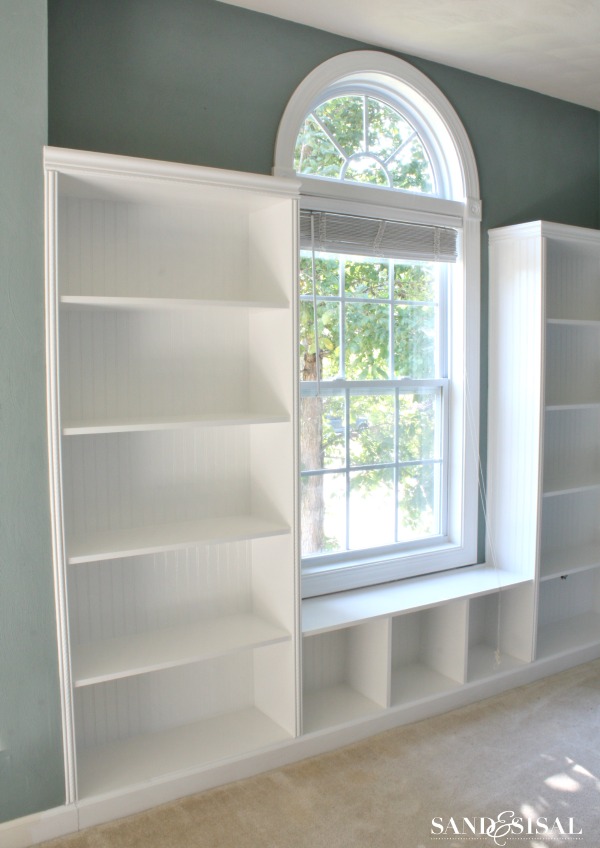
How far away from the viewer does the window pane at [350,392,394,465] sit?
3.31 meters

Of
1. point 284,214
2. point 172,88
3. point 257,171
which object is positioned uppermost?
point 172,88

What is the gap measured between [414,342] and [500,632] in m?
1.52

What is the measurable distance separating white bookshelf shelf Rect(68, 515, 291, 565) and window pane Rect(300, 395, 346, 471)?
46 centimetres

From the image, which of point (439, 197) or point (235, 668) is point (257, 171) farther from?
point (235, 668)

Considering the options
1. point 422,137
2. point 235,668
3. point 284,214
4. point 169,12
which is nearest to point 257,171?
point 284,214

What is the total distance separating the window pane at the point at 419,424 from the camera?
136 inches

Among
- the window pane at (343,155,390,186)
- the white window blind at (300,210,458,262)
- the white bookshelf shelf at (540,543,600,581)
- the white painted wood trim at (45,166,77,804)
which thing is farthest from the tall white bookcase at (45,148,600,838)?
the window pane at (343,155,390,186)

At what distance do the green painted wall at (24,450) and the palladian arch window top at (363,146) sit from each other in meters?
1.23

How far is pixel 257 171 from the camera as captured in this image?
2.91 metres

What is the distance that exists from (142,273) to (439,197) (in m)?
1.57

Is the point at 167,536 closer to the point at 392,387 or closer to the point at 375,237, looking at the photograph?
the point at 392,387

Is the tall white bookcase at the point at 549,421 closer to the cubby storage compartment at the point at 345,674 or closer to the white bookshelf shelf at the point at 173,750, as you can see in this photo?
the cubby storage compartment at the point at 345,674

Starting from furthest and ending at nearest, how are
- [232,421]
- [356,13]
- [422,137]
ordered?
[422,137] → [356,13] → [232,421]

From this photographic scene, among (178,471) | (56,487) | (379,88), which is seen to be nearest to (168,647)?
(178,471)
